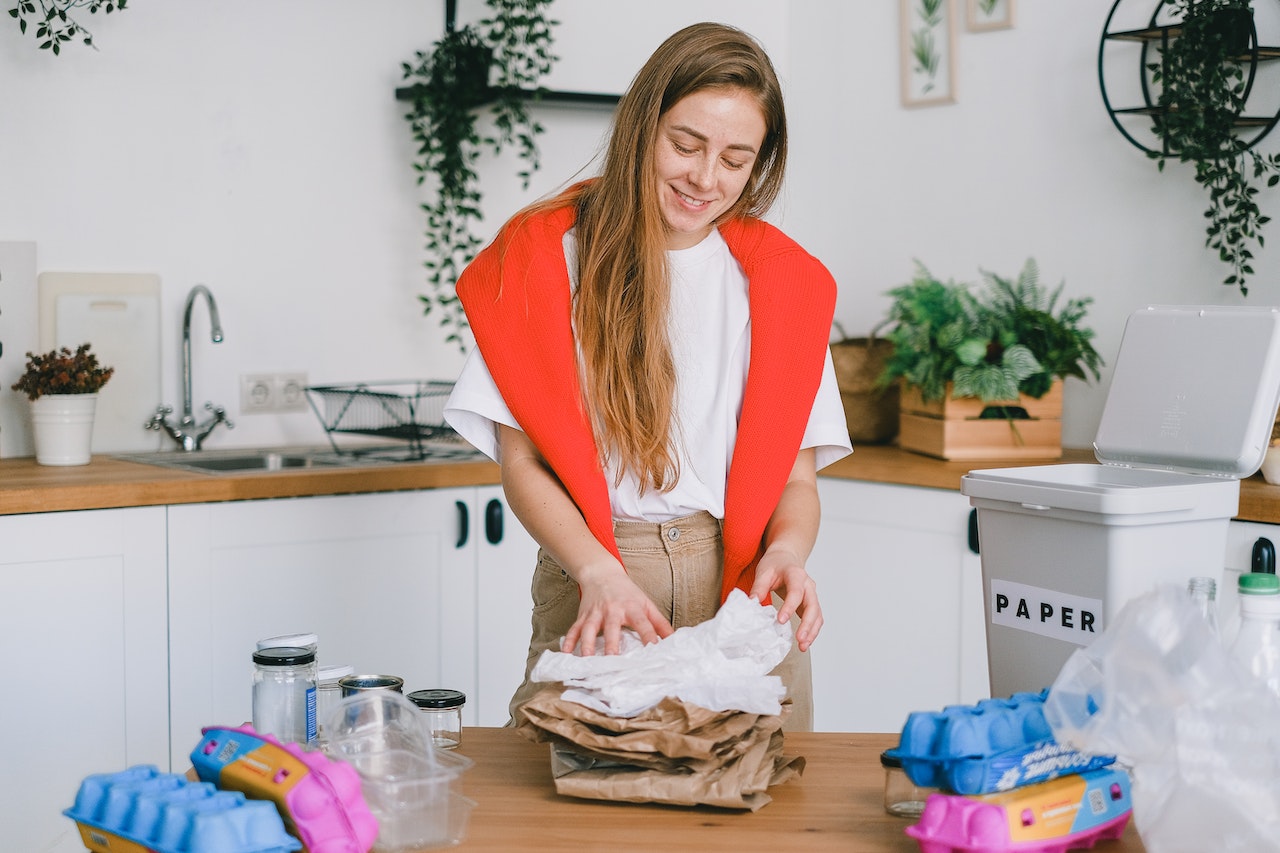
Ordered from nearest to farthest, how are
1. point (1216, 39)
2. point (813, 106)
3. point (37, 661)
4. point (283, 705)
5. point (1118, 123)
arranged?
point (283, 705), point (37, 661), point (1216, 39), point (1118, 123), point (813, 106)

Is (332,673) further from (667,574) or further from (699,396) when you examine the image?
(699,396)

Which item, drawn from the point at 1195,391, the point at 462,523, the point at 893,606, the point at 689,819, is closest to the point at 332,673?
the point at 689,819

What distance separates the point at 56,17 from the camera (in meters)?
2.58

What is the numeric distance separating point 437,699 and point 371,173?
1.95 m

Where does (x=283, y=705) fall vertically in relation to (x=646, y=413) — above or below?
below

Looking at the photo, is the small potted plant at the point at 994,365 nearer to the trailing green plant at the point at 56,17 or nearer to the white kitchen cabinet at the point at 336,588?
the white kitchen cabinet at the point at 336,588

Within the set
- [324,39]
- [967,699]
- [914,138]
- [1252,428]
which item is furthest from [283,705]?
[914,138]

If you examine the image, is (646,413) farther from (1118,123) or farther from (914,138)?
(914,138)

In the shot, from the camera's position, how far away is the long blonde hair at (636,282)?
4.74ft

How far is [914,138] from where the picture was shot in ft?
10.1

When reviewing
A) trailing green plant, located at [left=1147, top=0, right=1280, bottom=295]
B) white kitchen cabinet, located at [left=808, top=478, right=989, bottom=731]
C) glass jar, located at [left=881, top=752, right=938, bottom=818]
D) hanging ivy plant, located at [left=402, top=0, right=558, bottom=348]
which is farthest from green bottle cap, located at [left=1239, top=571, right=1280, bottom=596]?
hanging ivy plant, located at [left=402, top=0, right=558, bottom=348]

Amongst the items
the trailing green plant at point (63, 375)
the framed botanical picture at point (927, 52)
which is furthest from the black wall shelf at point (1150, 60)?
the trailing green plant at point (63, 375)

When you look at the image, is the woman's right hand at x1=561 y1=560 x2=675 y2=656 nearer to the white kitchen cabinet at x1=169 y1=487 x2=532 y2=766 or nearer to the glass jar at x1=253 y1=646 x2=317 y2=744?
the glass jar at x1=253 y1=646 x2=317 y2=744

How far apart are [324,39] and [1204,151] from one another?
1803 millimetres
